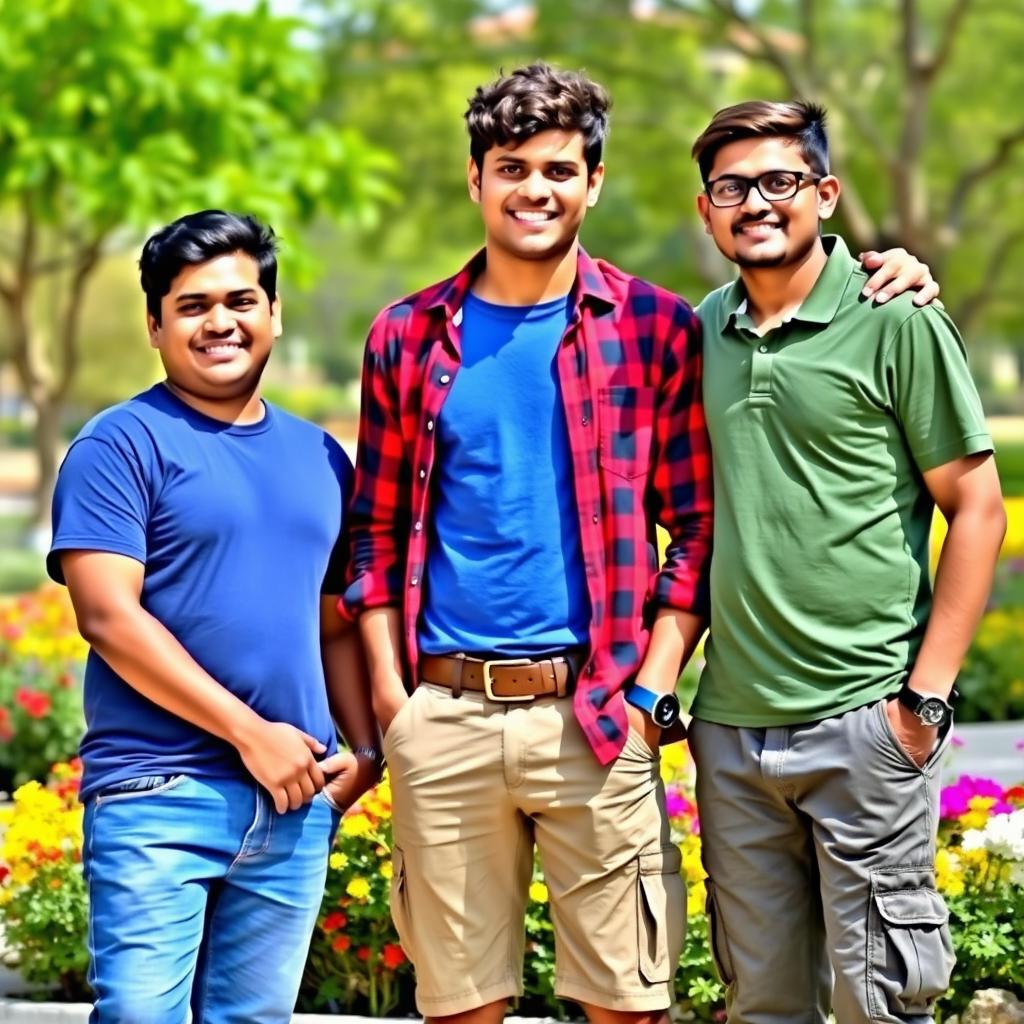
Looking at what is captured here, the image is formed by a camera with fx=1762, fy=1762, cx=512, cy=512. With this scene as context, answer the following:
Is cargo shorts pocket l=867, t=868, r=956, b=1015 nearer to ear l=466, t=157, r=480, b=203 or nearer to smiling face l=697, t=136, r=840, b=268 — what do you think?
smiling face l=697, t=136, r=840, b=268

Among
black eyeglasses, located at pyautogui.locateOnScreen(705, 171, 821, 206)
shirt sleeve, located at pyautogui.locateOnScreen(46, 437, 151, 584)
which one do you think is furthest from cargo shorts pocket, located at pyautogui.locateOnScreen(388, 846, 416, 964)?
black eyeglasses, located at pyautogui.locateOnScreen(705, 171, 821, 206)

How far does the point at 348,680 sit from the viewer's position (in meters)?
3.83

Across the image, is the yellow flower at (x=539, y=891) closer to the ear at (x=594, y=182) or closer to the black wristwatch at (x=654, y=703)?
the black wristwatch at (x=654, y=703)

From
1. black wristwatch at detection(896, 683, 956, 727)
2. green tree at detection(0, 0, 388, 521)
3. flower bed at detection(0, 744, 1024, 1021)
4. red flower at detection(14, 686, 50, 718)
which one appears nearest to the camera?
black wristwatch at detection(896, 683, 956, 727)

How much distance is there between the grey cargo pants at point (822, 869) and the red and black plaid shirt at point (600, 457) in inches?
12.1

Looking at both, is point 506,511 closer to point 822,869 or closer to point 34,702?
point 822,869

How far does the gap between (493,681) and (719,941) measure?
748 mm

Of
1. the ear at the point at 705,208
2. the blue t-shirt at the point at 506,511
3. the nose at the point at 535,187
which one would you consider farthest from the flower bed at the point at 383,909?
the nose at the point at 535,187

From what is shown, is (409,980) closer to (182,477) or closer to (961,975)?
(961,975)

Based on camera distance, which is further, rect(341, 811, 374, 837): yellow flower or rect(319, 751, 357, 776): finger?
rect(341, 811, 374, 837): yellow flower

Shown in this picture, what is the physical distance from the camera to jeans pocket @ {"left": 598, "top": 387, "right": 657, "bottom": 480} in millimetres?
3598

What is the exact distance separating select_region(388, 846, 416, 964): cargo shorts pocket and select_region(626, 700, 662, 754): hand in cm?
58

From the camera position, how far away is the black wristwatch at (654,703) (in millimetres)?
3559

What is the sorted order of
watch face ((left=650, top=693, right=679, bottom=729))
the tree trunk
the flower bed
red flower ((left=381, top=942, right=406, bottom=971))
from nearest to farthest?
1. watch face ((left=650, top=693, right=679, bottom=729))
2. the flower bed
3. red flower ((left=381, top=942, right=406, bottom=971))
4. the tree trunk
